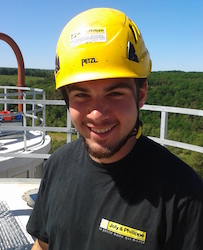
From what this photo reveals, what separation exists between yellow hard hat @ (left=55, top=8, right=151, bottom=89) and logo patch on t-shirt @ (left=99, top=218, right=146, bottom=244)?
1.79 ft

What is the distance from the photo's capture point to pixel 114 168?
1212 millimetres

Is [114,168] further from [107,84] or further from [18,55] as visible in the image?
[18,55]

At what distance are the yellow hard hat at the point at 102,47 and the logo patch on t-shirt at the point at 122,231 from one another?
54cm

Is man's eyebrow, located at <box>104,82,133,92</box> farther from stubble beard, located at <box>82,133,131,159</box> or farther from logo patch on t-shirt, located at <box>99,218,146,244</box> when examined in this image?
logo patch on t-shirt, located at <box>99,218,146,244</box>

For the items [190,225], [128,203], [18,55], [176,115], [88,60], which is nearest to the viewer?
[190,225]

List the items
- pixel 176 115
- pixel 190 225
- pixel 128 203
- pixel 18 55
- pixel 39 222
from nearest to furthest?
pixel 190 225
pixel 128 203
pixel 39 222
pixel 18 55
pixel 176 115

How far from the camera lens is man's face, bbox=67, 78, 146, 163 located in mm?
1169

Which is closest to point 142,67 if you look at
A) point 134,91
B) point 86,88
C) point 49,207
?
point 134,91

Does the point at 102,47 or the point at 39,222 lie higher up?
the point at 102,47

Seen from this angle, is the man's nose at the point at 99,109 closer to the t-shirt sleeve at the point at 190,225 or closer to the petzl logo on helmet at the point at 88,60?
the petzl logo on helmet at the point at 88,60

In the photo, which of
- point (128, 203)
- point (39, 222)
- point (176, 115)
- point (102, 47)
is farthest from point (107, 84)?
point (176, 115)

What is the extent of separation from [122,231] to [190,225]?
0.78 feet

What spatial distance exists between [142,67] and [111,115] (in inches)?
11.1

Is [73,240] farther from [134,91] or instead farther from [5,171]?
[5,171]
